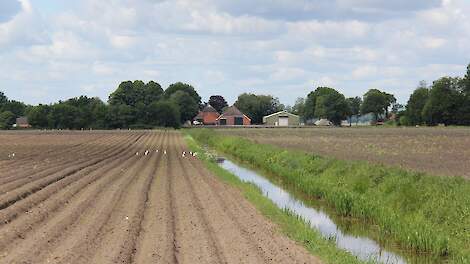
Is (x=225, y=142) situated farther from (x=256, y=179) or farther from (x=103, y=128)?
(x=103, y=128)

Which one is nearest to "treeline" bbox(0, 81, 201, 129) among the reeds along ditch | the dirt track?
the dirt track

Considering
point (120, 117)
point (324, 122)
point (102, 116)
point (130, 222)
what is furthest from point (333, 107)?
point (130, 222)

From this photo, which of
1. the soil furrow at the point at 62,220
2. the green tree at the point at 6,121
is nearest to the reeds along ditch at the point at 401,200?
the soil furrow at the point at 62,220

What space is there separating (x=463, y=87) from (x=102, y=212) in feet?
466

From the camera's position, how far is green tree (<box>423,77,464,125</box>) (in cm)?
13850

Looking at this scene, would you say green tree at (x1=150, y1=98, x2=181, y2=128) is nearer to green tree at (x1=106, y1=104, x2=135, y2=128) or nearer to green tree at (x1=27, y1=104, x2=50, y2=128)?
green tree at (x1=106, y1=104, x2=135, y2=128)

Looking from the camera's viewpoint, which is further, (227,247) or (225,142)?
(225,142)

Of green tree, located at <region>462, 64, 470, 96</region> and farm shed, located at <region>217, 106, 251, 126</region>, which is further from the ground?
green tree, located at <region>462, 64, 470, 96</region>

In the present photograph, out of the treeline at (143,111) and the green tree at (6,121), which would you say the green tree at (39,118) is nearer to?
the treeline at (143,111)

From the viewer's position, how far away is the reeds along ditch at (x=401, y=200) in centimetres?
1431

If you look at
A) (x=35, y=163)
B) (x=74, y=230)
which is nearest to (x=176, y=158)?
(x=35, y=163)

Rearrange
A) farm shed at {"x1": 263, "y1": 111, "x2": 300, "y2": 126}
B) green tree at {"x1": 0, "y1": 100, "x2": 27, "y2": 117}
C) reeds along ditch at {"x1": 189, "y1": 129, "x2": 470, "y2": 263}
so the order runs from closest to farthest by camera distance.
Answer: reeds along ditch at {"x1": 189, "y1": 129, "x2": 470, "y2": 263} < farm shed at {"x1": 263, "y1": 111, "x2": 300, "y2": 126} < green tree at {"x1": 0, "y1": 100, "x2": 27, "y2": 117}

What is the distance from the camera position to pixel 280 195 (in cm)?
2481

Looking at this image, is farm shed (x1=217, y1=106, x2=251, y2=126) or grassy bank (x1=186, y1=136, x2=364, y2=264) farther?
farm shed (x1=217, y1=106, x2=251, y2=126)
